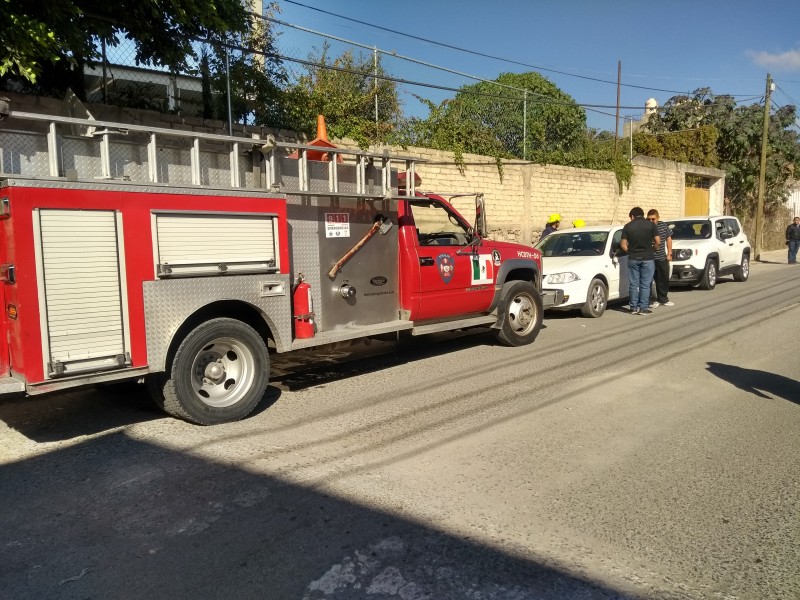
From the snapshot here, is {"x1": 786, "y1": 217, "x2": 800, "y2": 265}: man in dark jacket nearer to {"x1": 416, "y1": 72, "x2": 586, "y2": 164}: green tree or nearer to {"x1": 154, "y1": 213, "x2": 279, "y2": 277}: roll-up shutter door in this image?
{"x1": 416, "y1": 72, "x2": 586, "y2": 164}: green tree

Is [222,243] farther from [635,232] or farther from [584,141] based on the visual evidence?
[584,141]

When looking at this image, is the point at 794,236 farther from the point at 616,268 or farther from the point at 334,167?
the point at 334,167

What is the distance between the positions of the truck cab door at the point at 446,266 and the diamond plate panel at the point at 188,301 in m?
1.94

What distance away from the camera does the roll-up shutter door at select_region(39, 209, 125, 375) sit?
4.70 meters

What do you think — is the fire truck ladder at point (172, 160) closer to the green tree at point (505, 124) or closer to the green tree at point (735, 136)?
the green tree at point (505, 124)

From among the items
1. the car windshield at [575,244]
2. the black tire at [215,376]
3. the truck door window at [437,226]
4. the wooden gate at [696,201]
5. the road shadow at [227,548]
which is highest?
the wooden gate at [696,201]

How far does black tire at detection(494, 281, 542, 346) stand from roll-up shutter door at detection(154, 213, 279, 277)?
3.77 metres

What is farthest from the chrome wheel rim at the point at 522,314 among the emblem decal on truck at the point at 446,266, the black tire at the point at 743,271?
the black tire at the point at 743,271

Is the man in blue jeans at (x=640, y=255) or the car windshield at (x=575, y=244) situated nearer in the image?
the man in blue jeans at (x=640, y=255)

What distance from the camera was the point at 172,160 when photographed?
5449 millimetres

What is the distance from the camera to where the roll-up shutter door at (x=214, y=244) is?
17.3 ft

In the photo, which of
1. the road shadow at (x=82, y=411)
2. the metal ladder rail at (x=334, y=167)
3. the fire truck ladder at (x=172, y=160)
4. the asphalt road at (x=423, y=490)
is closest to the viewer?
the asphalt road at (x=423, y=490)

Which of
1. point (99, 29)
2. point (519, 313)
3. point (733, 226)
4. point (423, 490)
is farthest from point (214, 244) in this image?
point (733, 226)

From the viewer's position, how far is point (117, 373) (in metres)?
5.04
